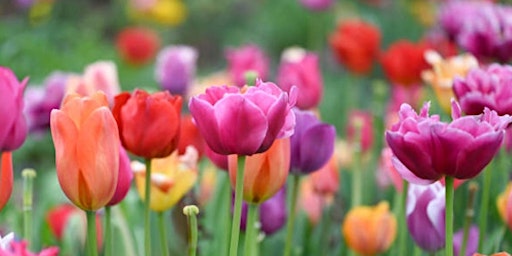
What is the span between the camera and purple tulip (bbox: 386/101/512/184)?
3.05 feet

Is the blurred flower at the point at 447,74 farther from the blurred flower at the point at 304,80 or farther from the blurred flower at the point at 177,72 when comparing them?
the blurred flower at the point at 177,72

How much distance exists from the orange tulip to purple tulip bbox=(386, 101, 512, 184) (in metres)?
0.30

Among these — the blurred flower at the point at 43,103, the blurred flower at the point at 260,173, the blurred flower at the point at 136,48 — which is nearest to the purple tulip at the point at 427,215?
the blurred flower at the point at 260,173

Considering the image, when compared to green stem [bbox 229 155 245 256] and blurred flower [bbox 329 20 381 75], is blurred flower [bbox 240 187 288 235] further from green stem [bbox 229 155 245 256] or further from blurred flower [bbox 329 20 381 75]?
blurred flower [bbox 329 20 381 75]

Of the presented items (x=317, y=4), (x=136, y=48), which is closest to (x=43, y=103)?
(x=317, y=4)

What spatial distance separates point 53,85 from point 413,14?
358cm

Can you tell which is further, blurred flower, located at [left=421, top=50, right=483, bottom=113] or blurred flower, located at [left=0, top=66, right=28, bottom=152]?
blurred flower, located at [left=421, top=50, right=483, bottom=113]

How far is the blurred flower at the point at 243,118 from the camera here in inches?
38.4

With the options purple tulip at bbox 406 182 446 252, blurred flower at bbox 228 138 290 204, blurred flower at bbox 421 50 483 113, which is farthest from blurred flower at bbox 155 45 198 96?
blurred flower at bbox 228 138 290 204

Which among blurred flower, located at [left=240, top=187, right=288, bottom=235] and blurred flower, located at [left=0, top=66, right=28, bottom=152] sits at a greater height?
blurred flower, located at [left=0, top=66, right=28, bottom=152]

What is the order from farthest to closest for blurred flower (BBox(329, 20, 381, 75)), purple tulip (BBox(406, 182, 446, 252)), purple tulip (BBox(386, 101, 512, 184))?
Result: blurred flower (BBox(329, 20, 381, 75)), purple tulip (BBox(406, 182, 446, 252)), purple tulip (BBox(386, 101, 512, 184))

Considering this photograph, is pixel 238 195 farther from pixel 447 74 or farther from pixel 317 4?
pixel 317 4

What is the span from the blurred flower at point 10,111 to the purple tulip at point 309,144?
0.36m

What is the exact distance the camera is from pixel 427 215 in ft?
4.17
